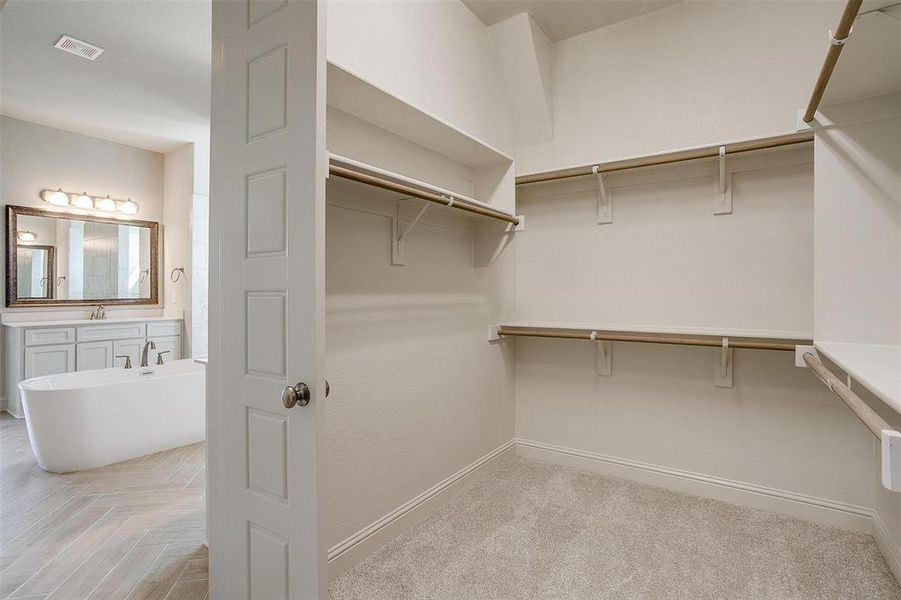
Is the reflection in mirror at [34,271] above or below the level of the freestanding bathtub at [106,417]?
above

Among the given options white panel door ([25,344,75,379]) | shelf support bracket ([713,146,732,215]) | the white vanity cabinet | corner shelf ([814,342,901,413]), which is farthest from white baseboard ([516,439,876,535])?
white panel door ([25,344,75,379])

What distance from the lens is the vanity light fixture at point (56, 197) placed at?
462 centimetres

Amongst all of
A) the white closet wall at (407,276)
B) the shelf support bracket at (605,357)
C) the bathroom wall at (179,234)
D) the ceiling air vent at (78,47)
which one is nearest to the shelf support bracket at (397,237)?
the white closet wall at (407,276)

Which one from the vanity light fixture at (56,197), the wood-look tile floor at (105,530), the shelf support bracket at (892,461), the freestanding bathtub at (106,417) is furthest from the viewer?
the vanity light fixture at (56,197)

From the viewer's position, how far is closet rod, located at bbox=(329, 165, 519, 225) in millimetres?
1655

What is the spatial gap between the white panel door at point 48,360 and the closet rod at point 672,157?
176 inches

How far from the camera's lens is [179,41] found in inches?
122

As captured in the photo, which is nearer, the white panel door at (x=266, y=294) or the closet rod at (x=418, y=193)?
the white panel door at (x=266, y=294)

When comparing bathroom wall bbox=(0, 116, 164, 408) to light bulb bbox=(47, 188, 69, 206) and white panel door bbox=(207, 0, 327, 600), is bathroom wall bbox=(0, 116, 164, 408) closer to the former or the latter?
light bulb bbox=(47, 188, 69, 206)

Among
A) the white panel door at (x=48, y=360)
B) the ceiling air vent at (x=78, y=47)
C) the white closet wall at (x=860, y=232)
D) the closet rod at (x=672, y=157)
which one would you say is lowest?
the white panel door at (x=48, y=360)

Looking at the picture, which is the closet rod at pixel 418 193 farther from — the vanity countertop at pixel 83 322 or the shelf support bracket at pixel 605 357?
the vanity countertop at pixel 83 322

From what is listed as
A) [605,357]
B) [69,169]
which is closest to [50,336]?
[69,169]

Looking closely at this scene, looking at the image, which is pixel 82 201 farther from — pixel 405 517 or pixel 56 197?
pixel 405 517

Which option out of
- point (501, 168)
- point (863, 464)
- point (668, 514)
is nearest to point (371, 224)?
point (501, 168)
